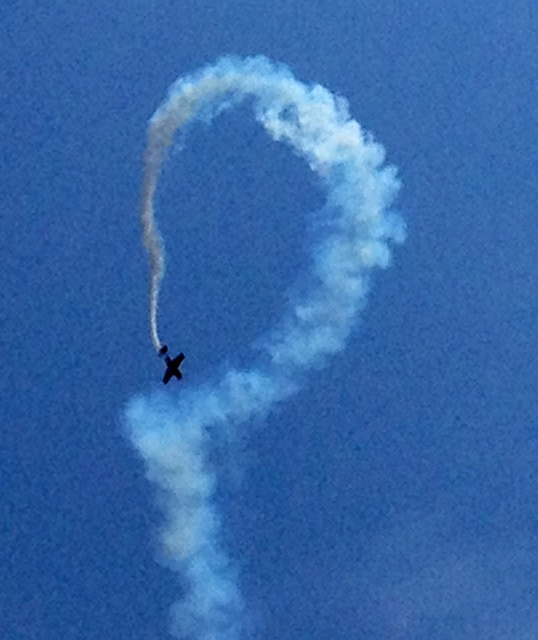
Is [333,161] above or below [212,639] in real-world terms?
above

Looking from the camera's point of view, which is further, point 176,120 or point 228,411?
point 228,411

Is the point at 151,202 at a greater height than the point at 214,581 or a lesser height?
greater

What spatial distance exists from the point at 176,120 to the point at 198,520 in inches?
669

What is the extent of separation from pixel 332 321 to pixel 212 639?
14084 millimetres

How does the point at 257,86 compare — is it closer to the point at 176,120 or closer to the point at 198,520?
the point at 176,120

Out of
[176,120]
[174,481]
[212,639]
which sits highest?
[176,120]

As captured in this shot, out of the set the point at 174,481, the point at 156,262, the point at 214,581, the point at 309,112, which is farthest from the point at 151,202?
the point at 214,581

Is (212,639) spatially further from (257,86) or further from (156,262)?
(257,86)

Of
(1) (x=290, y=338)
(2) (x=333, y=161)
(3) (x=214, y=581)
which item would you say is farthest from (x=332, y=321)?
(3) (x=214, y=581)

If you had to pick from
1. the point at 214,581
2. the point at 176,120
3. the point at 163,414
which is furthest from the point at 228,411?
the point at 176,120

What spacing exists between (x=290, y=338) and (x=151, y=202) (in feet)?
27.8

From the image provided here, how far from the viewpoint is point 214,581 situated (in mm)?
71000

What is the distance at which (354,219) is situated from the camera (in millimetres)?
66062

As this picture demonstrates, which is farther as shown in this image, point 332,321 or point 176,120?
point 332,321
